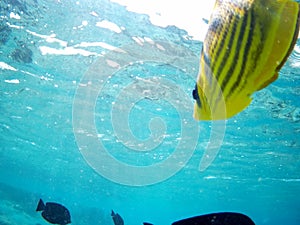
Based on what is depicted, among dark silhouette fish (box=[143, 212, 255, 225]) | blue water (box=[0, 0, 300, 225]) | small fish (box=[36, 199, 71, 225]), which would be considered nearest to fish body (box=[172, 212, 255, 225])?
dark silhouette fish (box=[143, 212, 255, 225])

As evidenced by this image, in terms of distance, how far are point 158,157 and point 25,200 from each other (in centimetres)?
1715

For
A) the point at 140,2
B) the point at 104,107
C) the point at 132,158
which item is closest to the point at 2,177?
the point at 132,158

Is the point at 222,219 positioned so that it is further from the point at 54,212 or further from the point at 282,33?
the point at 54,212

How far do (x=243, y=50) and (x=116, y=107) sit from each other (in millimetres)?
18926

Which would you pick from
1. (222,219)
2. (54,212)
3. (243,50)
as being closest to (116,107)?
(54,212)

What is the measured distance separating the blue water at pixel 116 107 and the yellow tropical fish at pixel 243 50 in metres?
1.20

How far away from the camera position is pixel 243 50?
736 millimetres

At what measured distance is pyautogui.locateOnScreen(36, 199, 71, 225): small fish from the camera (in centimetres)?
370

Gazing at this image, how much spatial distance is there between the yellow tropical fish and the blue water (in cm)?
120

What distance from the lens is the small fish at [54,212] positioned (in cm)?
370

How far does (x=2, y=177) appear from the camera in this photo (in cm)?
5522

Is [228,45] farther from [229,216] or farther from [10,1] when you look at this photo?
[10,1]

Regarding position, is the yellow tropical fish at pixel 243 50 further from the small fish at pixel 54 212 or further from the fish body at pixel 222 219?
the small fish at pixel 54 212

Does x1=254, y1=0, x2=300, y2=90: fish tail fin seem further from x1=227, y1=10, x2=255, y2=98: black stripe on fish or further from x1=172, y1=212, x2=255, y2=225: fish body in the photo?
x1=172, y1=212, x2=255, y2=225: fish body
